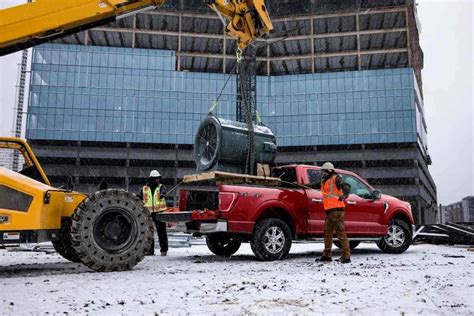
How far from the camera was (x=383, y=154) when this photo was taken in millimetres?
60281

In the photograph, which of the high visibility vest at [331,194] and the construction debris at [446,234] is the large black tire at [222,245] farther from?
the construction debris at [446,234]

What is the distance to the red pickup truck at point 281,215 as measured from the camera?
8500mm

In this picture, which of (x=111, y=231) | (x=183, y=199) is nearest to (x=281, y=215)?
(x=183, y=199)

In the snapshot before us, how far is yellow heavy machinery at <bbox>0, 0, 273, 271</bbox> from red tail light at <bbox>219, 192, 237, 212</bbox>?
5.42ft

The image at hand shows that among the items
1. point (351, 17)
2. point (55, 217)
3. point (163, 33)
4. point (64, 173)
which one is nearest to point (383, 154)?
point (351, 17)

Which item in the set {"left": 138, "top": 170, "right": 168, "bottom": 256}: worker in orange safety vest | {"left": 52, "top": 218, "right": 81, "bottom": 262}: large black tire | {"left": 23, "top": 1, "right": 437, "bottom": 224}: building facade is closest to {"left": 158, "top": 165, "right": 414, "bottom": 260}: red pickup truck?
{"left": 138, "top": 170, "right": 168, "bottom": 256}: worker in orange safety vest

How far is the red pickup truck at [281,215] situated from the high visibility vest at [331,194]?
68cm

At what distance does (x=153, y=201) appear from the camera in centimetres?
1015

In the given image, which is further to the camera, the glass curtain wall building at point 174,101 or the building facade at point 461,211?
the building facade at point 461,211

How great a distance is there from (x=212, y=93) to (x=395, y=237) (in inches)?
2188

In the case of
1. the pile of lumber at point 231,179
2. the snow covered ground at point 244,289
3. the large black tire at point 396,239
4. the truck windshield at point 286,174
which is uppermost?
the truck windshield at point 286,174

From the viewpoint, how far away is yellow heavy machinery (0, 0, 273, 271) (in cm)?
647

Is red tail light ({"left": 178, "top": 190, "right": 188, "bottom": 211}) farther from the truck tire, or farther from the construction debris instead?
the construction debris

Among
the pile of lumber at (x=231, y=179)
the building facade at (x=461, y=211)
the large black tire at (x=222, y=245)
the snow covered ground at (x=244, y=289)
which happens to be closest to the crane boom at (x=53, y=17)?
the pile of lumber at (x=231, y=179)
